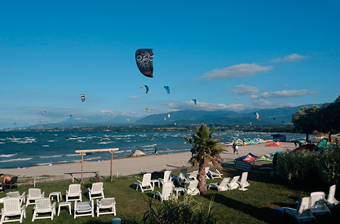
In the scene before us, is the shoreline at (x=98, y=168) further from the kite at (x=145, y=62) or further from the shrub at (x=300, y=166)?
the shrub at (x=300, y=166)

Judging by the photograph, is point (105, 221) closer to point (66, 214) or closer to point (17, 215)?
point (66, 214)

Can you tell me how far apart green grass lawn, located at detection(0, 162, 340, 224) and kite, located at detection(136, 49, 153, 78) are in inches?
201

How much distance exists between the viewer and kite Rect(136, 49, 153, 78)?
399 inches

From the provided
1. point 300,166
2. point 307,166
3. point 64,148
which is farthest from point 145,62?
point 64,148

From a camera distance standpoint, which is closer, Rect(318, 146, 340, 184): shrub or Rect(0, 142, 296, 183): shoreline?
Rect(318, 146, 340, 184): shrub

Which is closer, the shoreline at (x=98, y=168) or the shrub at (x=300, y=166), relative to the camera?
the shrub at (x=300, y=166)

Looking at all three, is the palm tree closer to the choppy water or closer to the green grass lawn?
the green grass lawn

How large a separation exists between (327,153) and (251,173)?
5.30 meters

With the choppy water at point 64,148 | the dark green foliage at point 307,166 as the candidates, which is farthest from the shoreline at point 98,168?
the dark green foliage at point 307,166

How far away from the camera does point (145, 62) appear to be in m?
10.2

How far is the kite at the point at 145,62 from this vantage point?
10.1 meters

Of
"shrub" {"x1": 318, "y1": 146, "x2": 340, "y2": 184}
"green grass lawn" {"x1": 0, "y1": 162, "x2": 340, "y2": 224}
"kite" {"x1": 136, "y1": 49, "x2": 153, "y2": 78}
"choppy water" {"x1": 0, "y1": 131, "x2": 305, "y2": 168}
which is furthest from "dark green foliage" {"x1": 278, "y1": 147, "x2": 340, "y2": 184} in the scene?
"choppy water" {"x1": 0, "y1": 131, "x2": 305, "y2": 168}

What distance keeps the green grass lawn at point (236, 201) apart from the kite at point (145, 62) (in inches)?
201

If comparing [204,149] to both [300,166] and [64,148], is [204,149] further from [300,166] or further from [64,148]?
[64,148]
